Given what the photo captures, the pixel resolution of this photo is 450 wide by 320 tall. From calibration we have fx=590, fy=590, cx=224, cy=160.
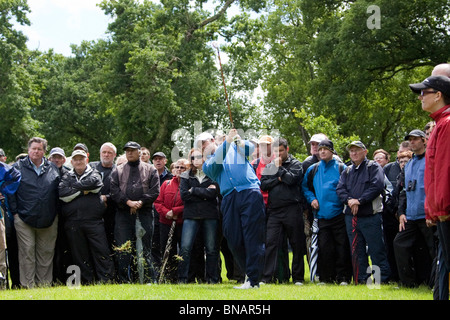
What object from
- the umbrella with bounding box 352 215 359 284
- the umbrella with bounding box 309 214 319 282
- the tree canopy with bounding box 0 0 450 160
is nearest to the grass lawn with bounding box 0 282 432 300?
the umbrella with bounding box 352 215 359 284

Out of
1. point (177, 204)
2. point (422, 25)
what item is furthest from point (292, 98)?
point (177, 204)

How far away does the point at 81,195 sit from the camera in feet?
31.8

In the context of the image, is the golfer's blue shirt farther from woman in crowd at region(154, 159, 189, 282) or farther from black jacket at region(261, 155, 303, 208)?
woman in crowd at region(154, 159, 189, 282)

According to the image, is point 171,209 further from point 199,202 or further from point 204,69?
point 204,69

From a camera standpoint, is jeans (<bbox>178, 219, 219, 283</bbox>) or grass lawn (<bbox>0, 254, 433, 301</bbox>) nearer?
grass lawn (<bbox>0, 254, 433, 301</bbox>)

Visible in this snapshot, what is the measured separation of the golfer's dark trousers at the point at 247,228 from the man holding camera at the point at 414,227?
7.30 feet

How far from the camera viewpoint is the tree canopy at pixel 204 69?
25312 mm

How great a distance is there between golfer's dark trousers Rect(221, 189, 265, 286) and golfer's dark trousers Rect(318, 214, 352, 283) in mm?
2130

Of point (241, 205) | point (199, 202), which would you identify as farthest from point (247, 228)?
point (199, 202)

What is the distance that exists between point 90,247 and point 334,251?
406 cm

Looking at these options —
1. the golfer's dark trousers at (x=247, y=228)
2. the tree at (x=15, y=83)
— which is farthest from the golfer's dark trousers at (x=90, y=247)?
the tree at (x=15, y=83)

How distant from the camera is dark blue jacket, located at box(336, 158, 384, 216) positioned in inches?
367
